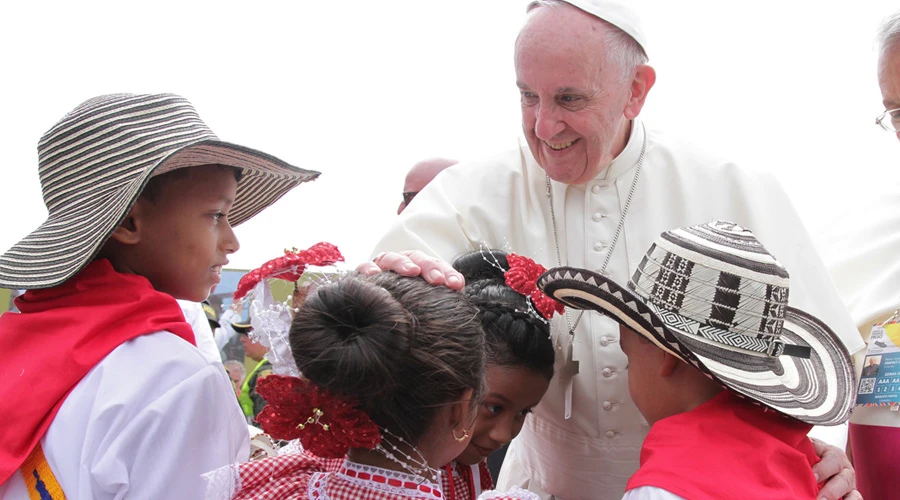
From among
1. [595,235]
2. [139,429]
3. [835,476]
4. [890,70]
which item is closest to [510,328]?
[595,235]

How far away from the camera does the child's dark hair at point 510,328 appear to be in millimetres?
2334

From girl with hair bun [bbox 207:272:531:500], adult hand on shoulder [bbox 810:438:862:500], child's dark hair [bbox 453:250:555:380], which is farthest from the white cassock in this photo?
girl with hair bun [bbox 207:272:531:500]

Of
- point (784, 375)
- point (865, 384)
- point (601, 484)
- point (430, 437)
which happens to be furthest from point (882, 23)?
point (430, 437)

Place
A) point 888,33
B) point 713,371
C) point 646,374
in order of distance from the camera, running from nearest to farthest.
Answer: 1. point 713,371
2. point 646,374
3. point 888,33

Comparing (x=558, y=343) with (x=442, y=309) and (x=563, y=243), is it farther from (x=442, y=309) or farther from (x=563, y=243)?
(x=442, y=309)

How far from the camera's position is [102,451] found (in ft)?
5.69

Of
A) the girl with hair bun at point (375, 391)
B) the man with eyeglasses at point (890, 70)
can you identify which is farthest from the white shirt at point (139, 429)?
the man with eyeglasses at point (890, 70)

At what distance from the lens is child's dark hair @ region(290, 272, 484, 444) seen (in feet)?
5.33

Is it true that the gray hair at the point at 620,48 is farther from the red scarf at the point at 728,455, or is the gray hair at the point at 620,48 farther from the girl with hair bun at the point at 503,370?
the red scarf at the point at 728,455

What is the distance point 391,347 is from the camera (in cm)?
163

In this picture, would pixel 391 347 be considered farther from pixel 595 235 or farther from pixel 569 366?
pixel 595 235

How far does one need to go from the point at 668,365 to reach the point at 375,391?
2.50 ft

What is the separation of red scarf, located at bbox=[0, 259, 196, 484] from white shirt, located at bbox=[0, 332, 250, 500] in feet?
0.11

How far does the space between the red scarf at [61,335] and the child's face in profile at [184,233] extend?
0.11m
